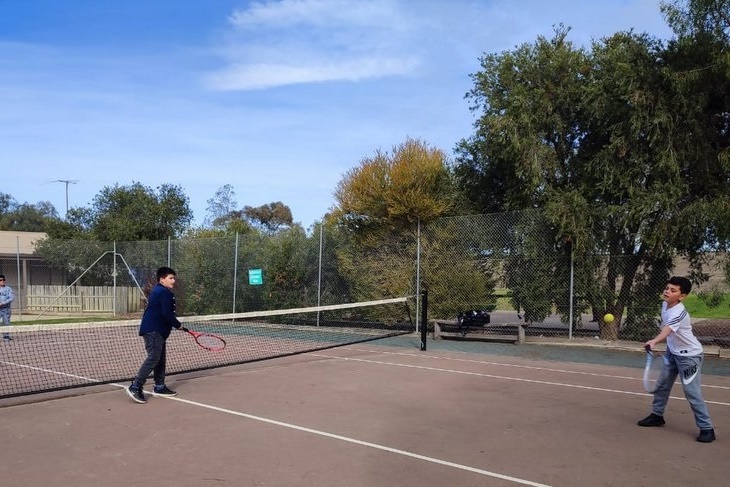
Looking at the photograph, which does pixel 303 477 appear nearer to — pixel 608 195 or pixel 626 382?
pixel 626 382

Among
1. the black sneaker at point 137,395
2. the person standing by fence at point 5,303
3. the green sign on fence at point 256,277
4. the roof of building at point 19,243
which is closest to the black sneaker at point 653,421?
the black sneaker at point 137,395

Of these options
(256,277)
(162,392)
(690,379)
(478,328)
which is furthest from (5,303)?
(690,379)

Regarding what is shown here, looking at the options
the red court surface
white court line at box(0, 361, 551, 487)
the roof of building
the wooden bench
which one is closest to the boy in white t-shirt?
the red court surface

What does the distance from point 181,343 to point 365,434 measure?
9.64 metres

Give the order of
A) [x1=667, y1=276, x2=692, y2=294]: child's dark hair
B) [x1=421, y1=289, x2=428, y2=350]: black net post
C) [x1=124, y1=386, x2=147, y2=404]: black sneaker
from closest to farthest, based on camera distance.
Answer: [x1=667, y1=276, x2=692, y2=294]: child's dark hair, [x1=124, y1=386, x2=147, y2=404]: black sneaker, [x1=421, y1=289, x2=428, y2=350]: black net post

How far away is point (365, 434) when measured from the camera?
22.4 feet

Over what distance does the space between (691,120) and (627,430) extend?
8.89 metres

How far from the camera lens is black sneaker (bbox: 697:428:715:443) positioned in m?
6.61

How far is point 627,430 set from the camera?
7.14 metres

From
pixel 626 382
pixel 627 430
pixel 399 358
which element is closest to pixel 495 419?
pixel 627 430

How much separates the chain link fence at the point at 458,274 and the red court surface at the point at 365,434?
4304 mm

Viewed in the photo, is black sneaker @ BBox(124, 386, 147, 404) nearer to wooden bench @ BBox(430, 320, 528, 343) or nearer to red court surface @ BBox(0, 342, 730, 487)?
red court surface @ BBox(0, 342, 730, 487)

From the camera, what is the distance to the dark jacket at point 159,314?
28.6 ft

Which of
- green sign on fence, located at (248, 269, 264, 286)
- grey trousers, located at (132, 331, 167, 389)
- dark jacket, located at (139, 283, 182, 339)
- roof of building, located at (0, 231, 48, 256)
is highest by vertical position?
roof of building, located at (0, 231, 48, 256)
